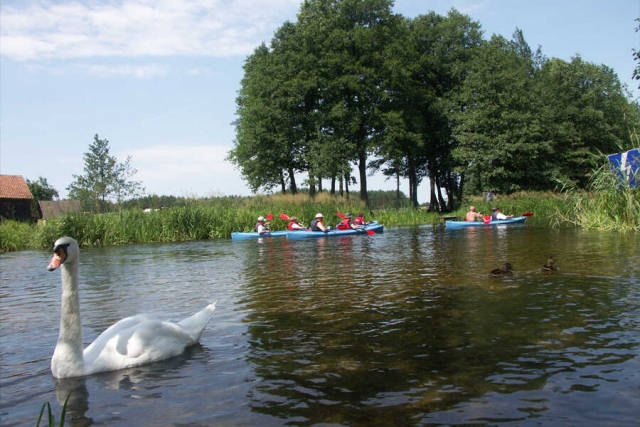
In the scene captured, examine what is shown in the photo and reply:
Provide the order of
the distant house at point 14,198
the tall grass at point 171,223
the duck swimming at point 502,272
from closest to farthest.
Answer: the duck swimming at point 502,272 → the tall grass at point 171,223 → the distant house at point 14,198

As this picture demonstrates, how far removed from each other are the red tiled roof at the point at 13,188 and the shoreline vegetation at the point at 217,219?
2609cm

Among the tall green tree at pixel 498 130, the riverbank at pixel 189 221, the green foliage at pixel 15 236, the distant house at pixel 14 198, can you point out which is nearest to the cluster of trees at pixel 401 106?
the tall green tree at pixel 498 130

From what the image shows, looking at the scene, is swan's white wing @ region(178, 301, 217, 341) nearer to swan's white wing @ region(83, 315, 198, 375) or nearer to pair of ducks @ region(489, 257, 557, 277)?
swan's white wing @ region(83, 315, 198, 375)

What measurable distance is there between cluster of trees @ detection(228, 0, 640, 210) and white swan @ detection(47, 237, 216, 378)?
1318 inches

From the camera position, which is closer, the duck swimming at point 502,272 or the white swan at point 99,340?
the white swan at point 99,340

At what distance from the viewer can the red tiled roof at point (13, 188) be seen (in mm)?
46119

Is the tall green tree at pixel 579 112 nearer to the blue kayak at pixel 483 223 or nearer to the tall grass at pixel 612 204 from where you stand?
the blue kayak at pixel 483 223

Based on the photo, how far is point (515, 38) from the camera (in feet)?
178

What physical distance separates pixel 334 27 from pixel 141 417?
41.7 metres

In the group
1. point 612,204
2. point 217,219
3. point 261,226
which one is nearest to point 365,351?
point 612,204

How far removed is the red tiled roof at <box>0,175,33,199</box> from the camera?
4612 cm

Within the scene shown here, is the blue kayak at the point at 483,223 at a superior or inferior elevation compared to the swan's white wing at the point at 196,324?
superior

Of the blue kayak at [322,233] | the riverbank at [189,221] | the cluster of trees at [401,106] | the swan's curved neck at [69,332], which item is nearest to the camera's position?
the swan's curved neck at [69,332]

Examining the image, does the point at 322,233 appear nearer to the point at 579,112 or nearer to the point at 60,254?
the point at 60,254
